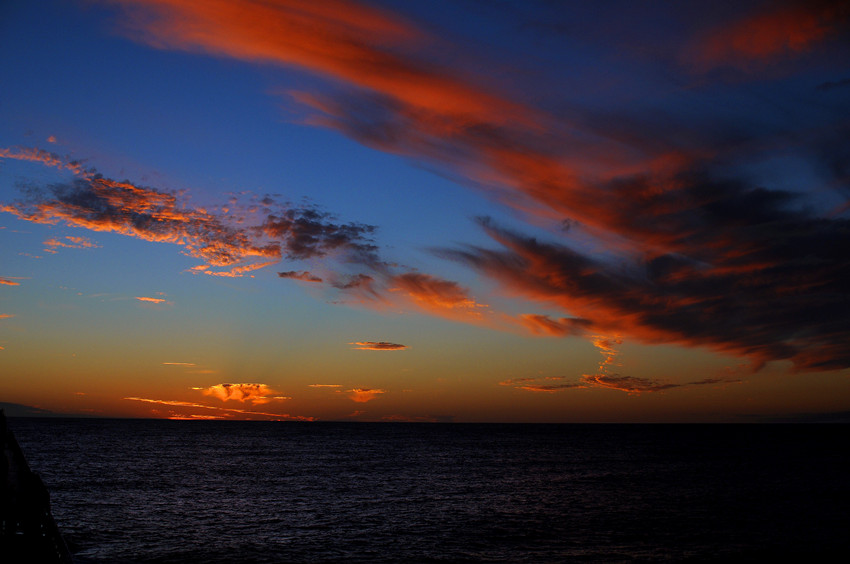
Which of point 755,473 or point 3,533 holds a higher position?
point 3,533

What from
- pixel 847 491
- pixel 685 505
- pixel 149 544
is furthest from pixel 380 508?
pixel 847 491

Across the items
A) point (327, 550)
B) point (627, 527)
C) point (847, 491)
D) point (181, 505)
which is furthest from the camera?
point (847, 491)

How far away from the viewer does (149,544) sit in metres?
31.5

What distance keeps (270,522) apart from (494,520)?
1522 centimetres

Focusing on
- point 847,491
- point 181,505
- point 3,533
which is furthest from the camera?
point 847,491

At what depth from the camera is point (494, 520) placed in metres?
39.2

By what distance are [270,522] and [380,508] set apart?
364 inches

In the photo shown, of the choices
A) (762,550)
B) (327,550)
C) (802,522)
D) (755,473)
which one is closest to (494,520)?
(327,550)

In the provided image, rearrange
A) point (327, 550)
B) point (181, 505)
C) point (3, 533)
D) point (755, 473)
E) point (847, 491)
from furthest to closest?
point (755, 473)
point (847, 491)
point (181, 505)
point (327, 550)
point (3, 533)

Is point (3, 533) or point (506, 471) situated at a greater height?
point (3, 533)

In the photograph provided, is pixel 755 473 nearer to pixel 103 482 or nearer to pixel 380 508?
pixel 380 508

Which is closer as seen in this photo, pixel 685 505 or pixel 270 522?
pixel 270 522

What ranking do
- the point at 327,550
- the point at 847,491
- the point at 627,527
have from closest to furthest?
1. the point at 327,550
2. the point at 627,527
3. the point at 847,491

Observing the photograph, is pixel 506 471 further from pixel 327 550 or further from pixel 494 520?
pixel 327 550
